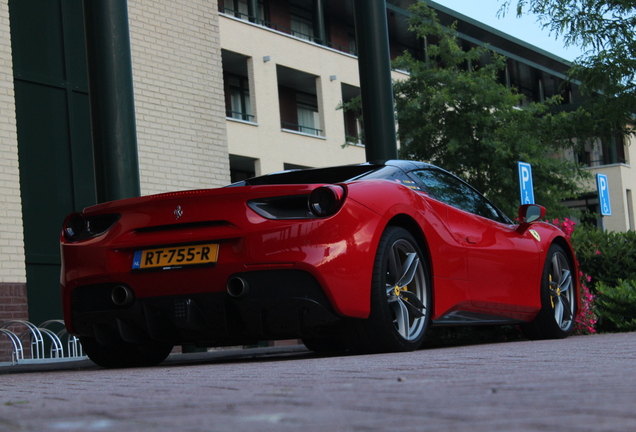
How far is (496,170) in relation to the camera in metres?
24.3

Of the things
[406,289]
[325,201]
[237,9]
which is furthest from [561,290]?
[237,9]

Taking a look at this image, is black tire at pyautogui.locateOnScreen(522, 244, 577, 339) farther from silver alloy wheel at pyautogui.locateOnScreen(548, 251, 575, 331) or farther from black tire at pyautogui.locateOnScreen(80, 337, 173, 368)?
black tire at pyautogui.locateOnScreen(80, 337, 173, 368)

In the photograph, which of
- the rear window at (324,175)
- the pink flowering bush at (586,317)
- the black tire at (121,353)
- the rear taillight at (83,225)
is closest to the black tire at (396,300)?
the rear window at (324,175)

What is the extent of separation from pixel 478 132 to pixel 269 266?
20.0m

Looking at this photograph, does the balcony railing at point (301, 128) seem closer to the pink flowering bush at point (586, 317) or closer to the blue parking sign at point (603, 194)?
the blue parking sign at point (603, 194)

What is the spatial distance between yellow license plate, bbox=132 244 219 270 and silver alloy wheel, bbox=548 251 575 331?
336 centimetres

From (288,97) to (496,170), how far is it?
10.3m

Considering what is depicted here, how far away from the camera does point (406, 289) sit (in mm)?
5785

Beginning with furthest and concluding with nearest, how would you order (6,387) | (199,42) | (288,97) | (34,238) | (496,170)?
(288,97) → (496,170) → (199,42) → (34,238) → (6,387)

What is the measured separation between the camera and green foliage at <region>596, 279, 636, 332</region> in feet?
30.7

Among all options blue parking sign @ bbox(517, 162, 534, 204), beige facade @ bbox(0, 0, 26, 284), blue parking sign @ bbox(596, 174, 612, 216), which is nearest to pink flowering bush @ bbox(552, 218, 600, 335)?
blue parking sign @ bbox(517, 162, 534, 204)

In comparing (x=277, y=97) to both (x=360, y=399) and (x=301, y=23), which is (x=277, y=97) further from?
(x=360, y=399)

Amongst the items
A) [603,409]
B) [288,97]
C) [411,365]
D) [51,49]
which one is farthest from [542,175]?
[603,409]

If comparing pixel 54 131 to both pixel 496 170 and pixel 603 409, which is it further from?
pixel 496 170
